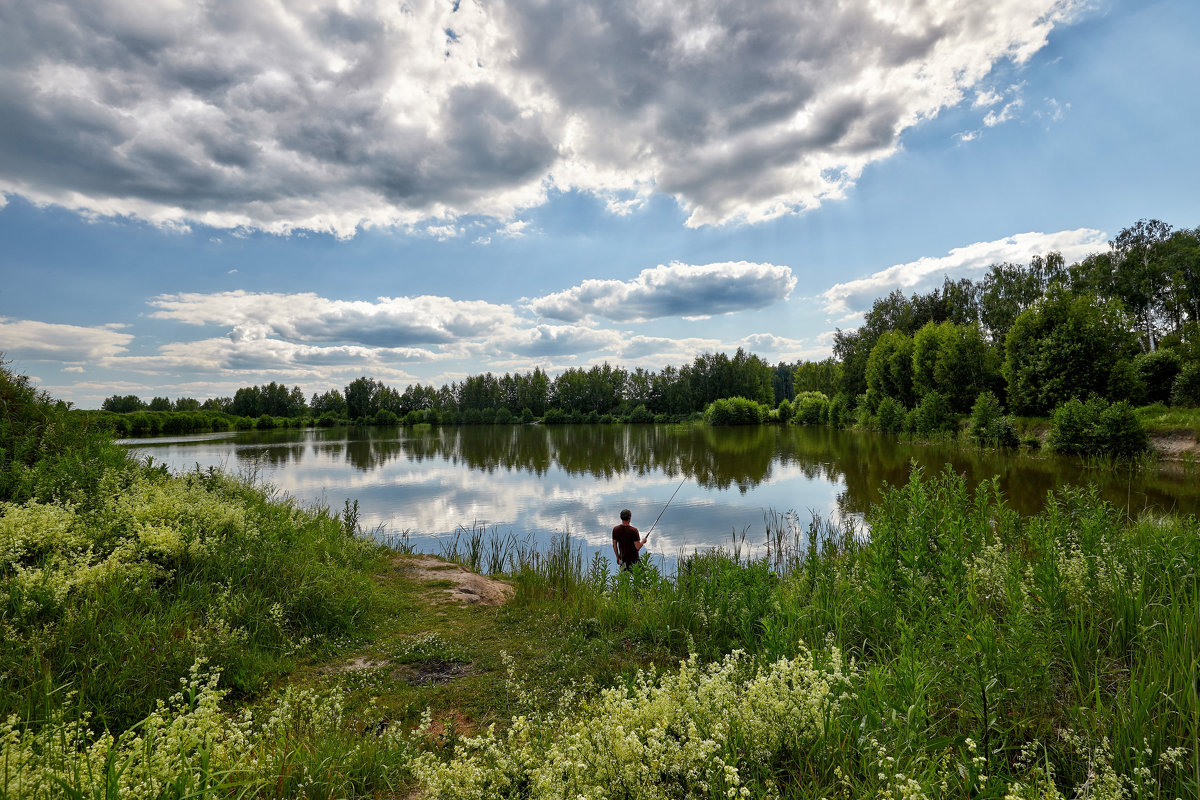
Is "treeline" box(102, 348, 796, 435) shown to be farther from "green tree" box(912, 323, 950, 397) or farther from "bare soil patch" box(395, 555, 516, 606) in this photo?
"bare soil patch" box(395, 555, 516, 606)

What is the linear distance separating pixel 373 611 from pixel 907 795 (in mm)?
6475

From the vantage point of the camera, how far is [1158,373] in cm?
2453

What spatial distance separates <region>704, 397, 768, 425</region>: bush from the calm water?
108ft

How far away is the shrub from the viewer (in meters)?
25.9

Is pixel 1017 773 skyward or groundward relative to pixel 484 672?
skyward

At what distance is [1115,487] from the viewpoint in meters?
14.8

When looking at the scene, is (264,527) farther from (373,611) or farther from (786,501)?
(786,501)

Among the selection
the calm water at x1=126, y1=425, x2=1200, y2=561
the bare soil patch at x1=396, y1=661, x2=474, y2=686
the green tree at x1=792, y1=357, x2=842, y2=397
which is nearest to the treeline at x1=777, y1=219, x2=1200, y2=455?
the calm water at x1=126, y1=425, x2=1200, y2=561

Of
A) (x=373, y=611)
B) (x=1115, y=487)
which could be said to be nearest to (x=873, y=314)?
→ (x=1115, y=487)

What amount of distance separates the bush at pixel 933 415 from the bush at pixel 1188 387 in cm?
1103

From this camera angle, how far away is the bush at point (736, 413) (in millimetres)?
66500

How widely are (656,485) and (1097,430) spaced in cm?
1727

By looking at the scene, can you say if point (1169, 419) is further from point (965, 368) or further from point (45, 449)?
point (45, 449)

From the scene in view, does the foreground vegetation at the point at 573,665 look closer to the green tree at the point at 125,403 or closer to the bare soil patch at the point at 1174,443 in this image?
the bare soil patch at the point at 1174,443
